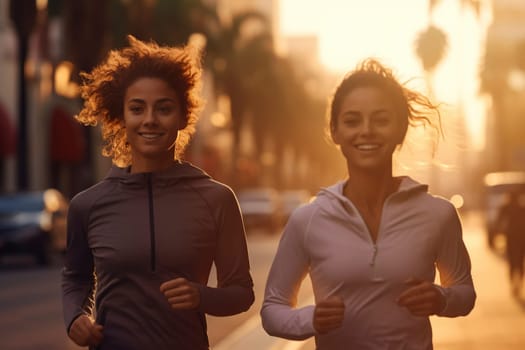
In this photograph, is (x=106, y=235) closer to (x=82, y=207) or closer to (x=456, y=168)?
(x=82, y=207)

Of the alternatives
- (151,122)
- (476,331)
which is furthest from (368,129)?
(476,331)

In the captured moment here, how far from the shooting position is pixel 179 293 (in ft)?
17.6

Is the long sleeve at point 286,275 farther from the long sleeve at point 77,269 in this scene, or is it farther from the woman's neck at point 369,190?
the long sleeve at point 77,269

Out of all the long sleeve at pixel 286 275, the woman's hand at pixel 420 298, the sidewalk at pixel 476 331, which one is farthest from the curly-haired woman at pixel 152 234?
the sidewalk at pixel 476 331

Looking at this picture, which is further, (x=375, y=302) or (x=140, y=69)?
(x=140, y=69)

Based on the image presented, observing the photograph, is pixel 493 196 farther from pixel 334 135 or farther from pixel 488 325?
pixel 334 135

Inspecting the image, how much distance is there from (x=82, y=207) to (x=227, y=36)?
71.9 m

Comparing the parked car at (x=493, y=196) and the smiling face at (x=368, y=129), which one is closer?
the smiling face at (x=368, y=129)

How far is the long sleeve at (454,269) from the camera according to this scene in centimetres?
559

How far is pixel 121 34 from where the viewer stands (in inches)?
2247

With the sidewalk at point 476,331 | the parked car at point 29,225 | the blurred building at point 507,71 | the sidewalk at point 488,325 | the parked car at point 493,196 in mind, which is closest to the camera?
the sidewalk at point 476,331

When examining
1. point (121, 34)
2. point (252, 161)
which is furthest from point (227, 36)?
point (252, 161)

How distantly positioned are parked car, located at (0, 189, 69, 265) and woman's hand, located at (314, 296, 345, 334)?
29010mm

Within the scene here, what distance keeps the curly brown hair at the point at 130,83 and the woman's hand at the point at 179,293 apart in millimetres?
699
